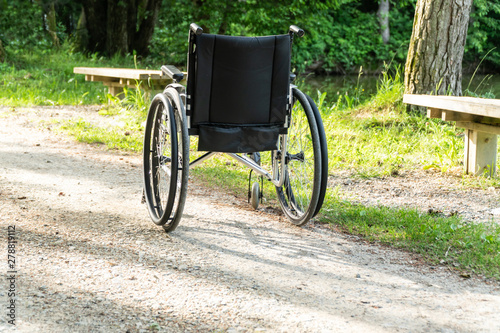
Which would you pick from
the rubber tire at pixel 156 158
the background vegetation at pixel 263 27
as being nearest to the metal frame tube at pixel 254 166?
the rubber tire at pixel 156 158

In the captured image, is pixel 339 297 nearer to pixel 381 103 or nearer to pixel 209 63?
pixel 209 63

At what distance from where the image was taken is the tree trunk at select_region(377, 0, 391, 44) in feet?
80.4

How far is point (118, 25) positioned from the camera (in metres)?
16.5

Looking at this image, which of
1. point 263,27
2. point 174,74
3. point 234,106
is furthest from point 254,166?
point 263,27

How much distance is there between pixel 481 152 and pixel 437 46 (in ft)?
7.07

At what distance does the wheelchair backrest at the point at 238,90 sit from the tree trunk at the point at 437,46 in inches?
154

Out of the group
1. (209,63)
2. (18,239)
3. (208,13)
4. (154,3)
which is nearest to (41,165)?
(18,239)

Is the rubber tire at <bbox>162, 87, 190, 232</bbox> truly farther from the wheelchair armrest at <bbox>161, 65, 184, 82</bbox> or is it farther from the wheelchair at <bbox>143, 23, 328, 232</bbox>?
the wheelchair armrest at <bbox>161, 65, 184, 82</bbox>

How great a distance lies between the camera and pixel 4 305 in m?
2.50

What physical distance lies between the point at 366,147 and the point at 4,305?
4330 mm

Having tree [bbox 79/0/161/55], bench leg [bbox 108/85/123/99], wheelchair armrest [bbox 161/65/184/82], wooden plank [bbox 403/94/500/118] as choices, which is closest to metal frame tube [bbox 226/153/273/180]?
wheelchair armrest [bbox 161/65/184/82]

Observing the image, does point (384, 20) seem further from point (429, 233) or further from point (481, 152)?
point (429, 233)

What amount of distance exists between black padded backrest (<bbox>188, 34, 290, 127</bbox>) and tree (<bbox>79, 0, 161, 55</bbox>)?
44.2ft

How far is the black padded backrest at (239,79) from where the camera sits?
3.38 meters
